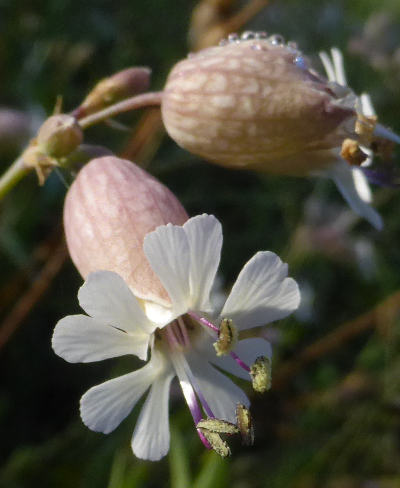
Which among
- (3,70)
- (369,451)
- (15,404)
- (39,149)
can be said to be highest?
(39,149)

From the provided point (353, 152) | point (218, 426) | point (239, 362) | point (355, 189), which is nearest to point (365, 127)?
point (353, 152)

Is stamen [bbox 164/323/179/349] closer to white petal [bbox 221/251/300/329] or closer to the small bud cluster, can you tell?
white petal [bbox 221/251/300/329]

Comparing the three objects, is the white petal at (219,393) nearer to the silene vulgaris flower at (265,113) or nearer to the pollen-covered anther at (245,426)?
the pollen-covered anther at (245,426)

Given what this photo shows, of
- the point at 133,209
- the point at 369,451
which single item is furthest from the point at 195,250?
the point at 369,451

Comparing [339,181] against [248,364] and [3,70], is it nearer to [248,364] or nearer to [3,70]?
[248,364]

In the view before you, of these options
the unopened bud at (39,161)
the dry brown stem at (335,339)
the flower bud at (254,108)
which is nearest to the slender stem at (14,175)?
the unopened bud at (39,161)

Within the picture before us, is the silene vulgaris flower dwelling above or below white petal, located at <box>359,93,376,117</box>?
above

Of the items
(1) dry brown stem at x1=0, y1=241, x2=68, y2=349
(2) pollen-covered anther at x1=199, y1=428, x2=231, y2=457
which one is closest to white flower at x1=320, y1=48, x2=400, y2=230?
(2) pollen-covered anther at x1=199, y1=428, x2=231, y2=457
